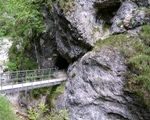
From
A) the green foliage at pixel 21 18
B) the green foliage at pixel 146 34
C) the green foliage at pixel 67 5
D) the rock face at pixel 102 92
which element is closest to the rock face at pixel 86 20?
the green foliage at pixel 67 5

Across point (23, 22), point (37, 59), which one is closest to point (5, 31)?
point (23, 22)

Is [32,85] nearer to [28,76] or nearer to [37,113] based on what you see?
[28,76]

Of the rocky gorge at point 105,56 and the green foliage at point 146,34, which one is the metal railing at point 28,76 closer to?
the rocky gorge at point 105,56

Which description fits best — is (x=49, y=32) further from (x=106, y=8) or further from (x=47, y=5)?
(x=106, y=8)

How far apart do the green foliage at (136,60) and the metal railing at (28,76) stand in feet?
16.2

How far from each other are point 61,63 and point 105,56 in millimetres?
7066

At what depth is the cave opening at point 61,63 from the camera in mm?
22562

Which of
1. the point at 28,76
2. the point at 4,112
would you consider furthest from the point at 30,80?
the point at 4,112

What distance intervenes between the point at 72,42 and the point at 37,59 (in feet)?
16.1

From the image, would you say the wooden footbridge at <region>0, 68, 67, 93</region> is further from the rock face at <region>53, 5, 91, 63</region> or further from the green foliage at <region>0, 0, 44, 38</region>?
the green foliage at <region>0, 0, 44, 38</region>

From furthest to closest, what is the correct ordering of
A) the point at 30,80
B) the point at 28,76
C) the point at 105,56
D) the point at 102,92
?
the point at 28,76, the point at 30,80, the point at 105,56, the point at 102,92

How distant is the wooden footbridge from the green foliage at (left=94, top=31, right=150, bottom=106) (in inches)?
168

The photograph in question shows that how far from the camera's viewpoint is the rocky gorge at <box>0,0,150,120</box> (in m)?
15.0

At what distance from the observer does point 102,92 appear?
51.8 ft
